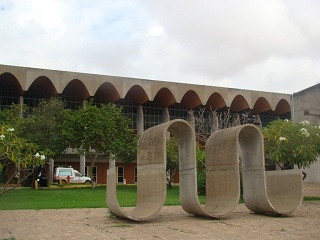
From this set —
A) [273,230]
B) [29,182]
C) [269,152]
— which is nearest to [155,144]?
[273,230]

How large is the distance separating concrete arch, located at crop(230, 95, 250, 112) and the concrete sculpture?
3256 centimetres

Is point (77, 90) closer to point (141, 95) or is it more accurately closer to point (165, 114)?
point (141, 95)

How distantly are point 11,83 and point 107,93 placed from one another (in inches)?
354

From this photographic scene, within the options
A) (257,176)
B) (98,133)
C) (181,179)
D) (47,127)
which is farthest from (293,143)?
(47,127)

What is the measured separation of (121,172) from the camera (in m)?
45.1

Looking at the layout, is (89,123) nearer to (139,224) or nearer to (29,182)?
(29,182)

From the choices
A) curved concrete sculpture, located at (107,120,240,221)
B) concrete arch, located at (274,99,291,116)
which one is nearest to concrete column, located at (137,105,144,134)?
concrete arch, located at (274,99,291,116)

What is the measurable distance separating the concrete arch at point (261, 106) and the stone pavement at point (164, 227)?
3540cm

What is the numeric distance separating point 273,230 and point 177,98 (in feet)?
106

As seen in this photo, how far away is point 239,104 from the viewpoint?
4556 cm

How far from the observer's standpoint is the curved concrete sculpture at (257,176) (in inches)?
443

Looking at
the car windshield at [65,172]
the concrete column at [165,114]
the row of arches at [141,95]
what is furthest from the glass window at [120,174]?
the car windshield at [65,172]

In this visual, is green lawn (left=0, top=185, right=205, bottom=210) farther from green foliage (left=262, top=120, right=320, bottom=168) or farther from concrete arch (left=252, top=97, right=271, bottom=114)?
concrete arch (left=252, top=97, right=271, bottom=114)

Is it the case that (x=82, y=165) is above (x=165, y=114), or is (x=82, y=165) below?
below
